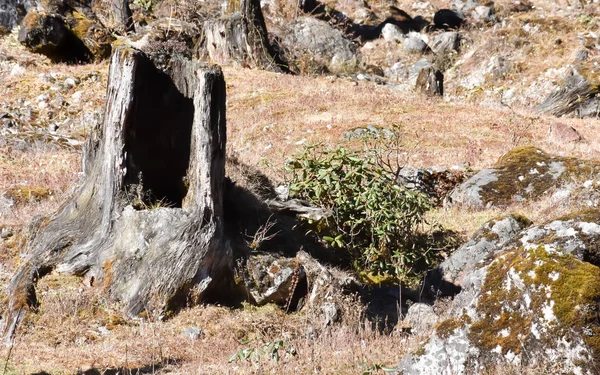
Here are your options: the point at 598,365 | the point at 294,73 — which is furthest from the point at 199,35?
the point at 598,365

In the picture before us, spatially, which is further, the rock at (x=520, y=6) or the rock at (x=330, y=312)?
the rock at (x=520, y=6)

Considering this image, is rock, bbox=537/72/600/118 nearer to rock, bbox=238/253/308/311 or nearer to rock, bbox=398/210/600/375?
rock, bbox=238/253/308/311

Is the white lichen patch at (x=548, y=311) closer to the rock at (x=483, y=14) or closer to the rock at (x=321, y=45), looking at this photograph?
the rock at (x=321, y=45)

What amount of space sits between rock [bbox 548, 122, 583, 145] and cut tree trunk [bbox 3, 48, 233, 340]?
8.69m

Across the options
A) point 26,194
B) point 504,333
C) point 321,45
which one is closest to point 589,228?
point 504,333

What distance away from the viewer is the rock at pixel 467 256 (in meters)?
7.99

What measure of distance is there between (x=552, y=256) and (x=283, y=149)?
9012 mm

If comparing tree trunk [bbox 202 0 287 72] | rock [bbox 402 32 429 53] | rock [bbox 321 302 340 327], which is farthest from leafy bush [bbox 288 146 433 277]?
rock [bbox 402 32 429 53]

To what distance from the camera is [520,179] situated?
36.4 feet

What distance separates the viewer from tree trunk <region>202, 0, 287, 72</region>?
795 inches

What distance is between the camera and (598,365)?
15.4ft

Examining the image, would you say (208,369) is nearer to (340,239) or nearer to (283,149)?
(340,239)

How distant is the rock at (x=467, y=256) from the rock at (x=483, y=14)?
2570 cm

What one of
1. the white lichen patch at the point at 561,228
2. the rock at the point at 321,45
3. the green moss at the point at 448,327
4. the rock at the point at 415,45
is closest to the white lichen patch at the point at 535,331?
the green moss at the point at 448,327
